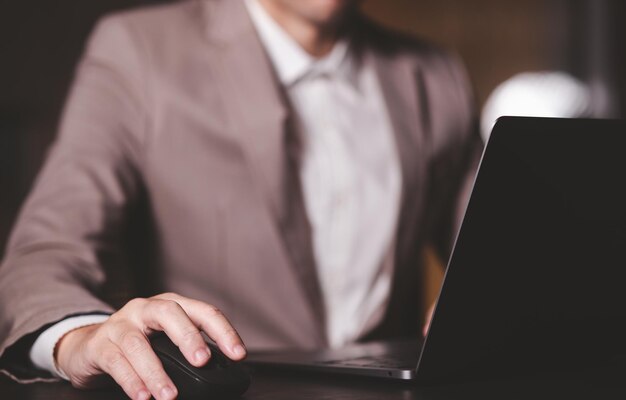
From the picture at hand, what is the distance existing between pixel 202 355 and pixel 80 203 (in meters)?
0.46

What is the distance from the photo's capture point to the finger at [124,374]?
22.4 inches

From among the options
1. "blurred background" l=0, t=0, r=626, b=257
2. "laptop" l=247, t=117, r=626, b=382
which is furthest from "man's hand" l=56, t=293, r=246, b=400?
"blurred background" l=0, t=0, r=626, b=257

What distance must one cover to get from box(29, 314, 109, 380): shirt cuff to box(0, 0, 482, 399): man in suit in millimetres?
87

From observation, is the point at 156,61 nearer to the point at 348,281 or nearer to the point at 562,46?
the point at 348,281

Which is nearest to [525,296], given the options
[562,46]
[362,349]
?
[362,349]

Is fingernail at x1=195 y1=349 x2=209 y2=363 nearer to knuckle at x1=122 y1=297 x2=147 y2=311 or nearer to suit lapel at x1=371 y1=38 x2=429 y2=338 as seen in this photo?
knuckle at x1=122 y1=297 x2=147 y2=311

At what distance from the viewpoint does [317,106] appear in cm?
127

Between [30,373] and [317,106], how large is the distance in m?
0.69

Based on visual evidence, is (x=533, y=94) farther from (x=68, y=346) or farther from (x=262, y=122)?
(x=68, y=346)

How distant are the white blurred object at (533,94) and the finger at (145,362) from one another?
3.54 metres

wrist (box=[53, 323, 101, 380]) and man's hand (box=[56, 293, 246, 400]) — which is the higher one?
man's hand (box=[56, 293, 246, 400])

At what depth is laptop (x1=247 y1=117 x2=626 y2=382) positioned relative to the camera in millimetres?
555

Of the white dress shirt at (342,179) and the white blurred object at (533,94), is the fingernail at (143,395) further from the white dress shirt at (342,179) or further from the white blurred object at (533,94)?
the white blurred object at (533,94)

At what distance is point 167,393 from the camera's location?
21.9 inches
